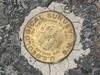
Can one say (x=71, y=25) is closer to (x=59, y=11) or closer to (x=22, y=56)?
(x=59, y=11)

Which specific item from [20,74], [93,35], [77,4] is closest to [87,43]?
[93,35]

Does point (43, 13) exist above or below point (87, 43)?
above

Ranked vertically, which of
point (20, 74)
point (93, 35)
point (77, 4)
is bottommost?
point (20, 74)
